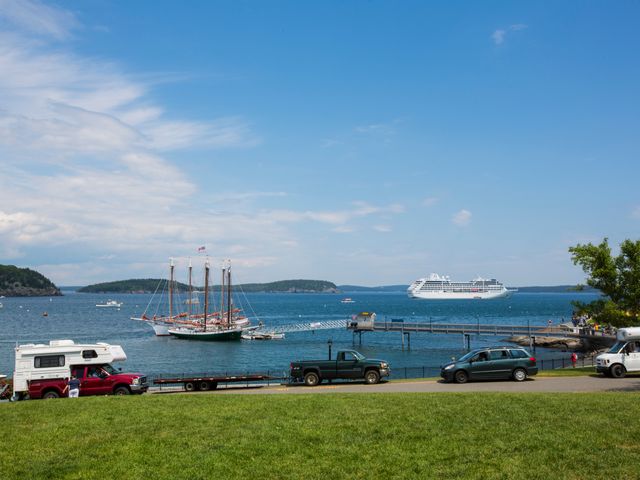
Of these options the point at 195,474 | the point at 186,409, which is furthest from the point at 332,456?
the point at 186,409

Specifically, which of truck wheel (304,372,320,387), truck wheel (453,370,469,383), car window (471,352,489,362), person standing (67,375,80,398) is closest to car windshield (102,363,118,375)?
person standing (67,375,80,398)

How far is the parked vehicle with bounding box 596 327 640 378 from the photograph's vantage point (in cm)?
2728

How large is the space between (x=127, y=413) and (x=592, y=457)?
38.9 ft

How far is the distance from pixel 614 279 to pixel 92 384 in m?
27.4

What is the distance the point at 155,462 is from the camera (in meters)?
11.5

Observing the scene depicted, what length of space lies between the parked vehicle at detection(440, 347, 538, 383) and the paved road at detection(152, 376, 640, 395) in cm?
46

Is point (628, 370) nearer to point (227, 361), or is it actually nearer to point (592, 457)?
point (592, 457)

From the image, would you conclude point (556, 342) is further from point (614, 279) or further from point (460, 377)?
point (460, 377)

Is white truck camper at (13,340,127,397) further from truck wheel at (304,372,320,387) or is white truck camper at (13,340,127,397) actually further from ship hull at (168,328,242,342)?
ship hull at (168,328,242,342)

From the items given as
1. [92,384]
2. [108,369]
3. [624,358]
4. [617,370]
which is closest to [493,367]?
[617,370]

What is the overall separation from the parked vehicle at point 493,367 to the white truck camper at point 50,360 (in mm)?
15657

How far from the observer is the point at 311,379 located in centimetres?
2881

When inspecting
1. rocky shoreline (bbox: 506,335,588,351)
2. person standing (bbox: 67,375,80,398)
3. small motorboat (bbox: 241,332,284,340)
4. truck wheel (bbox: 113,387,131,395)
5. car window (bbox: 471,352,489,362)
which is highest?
car window (bbox: 471,352,489,362)

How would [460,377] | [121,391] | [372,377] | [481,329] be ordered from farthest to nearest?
[481,329] < [372,377] < [460,377] < [121,391]
